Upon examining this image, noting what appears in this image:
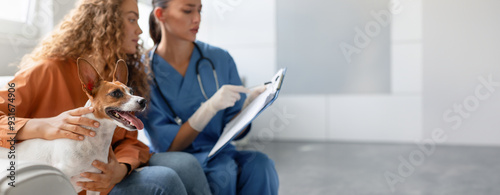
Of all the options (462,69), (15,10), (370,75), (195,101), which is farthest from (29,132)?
(462,69)

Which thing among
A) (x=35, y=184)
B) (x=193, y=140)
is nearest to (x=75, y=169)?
(x=35, y=184)

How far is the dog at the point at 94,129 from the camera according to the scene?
0.65 metres

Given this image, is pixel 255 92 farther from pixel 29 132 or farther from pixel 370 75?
pixel 370 75

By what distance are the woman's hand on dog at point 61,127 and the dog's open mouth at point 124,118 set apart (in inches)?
1.8

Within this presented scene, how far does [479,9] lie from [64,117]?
374 centimetres

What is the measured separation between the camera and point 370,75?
12.4ft

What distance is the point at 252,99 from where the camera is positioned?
4.70 ft

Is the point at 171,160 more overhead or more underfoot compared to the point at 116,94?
more underfoot

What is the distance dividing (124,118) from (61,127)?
5.1 inches

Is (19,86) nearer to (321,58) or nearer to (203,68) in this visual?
(203,68)

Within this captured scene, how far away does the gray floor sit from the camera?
2.42 metres

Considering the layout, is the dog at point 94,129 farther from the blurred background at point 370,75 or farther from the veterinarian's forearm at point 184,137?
the blurred background at point 370,75

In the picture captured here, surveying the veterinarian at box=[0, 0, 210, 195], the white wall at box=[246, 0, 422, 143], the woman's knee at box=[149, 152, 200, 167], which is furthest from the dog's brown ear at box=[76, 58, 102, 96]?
the white wall at box=[246, 0, 422, 143]

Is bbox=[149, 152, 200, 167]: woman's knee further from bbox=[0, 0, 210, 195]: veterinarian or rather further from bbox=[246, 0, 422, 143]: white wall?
bbox=[246, 0, 422, 143]: white wall
